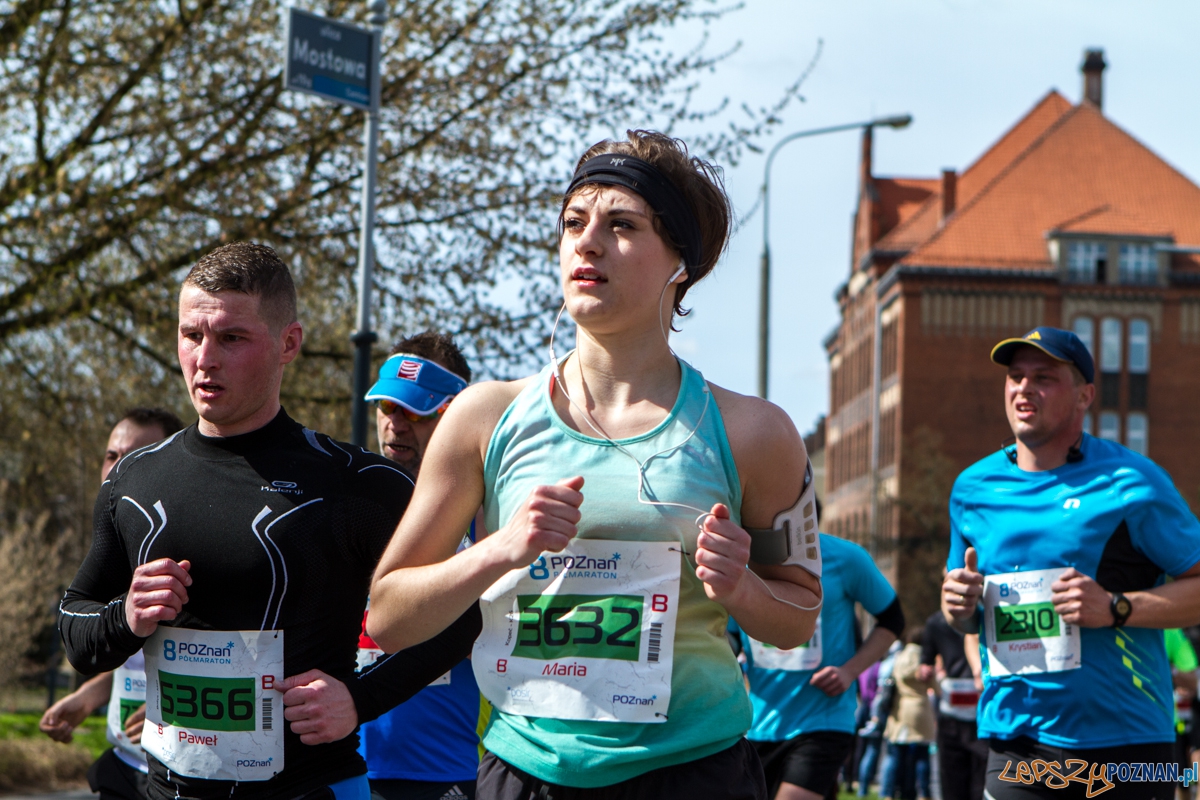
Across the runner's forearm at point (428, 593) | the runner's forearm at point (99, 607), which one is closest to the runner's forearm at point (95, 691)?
the runner's forearm at point (99, 607)

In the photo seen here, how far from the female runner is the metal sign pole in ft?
22.0

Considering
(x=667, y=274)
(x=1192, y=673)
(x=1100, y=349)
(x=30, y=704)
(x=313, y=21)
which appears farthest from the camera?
(x=1100, y=349)

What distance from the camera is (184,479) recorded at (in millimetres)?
3654

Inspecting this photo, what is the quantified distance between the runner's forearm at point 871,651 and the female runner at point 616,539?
491cm

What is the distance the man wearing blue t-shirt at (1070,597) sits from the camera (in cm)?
532

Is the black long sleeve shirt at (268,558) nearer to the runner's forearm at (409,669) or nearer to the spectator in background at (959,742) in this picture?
the runner's forearm at (409,669)

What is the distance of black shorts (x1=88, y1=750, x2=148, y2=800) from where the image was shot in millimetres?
5262

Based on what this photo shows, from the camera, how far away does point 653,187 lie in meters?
3.07

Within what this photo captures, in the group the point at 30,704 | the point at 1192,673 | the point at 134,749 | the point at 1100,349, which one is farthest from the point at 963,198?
the point at 134,749

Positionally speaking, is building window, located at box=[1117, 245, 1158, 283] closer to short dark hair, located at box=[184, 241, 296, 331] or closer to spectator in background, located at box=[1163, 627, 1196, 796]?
spectator in background, located at box=[1163, 627, 1196, 796]

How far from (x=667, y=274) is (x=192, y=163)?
31.2 feet

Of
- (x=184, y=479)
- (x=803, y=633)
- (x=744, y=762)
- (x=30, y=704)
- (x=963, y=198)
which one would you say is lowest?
(x=30, y=704)

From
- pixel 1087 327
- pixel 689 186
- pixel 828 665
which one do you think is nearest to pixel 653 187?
pixel 689 186

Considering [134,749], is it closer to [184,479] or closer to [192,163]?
[184,479]
